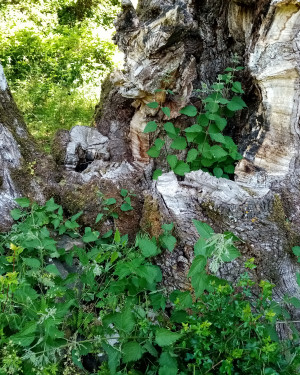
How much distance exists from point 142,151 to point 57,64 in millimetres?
→ 4143

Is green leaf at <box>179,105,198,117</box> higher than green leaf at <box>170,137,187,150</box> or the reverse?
higher

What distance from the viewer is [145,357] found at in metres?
2.05

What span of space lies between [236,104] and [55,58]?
17.0 ft

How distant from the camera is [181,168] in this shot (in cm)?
315

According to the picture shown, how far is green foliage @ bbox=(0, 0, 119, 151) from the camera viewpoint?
17.6ft

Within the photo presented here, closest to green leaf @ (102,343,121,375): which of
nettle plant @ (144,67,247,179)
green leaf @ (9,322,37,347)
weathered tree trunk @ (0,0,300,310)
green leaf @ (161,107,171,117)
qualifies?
green leaf @ (9,322,37,347)

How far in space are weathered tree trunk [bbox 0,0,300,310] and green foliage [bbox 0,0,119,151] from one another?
3.13 ft

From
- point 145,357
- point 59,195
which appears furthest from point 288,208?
point 59,195

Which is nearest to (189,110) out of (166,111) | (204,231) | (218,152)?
(166,111)

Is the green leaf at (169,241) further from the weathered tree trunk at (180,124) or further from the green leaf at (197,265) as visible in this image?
the green leaf at (197,265)

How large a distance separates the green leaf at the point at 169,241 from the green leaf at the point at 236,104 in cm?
120

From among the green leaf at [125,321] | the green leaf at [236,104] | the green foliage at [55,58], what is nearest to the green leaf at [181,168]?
the green leaf at [236,104]

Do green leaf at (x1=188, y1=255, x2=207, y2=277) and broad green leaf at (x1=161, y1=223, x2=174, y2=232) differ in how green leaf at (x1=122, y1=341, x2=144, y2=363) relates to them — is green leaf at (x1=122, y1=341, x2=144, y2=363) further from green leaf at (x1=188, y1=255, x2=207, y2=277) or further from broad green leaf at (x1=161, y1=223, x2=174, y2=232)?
broad green leaf at (x1=161, y1=223, x2=174, y2=232)

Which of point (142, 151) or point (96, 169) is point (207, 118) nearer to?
point (142, 151)
